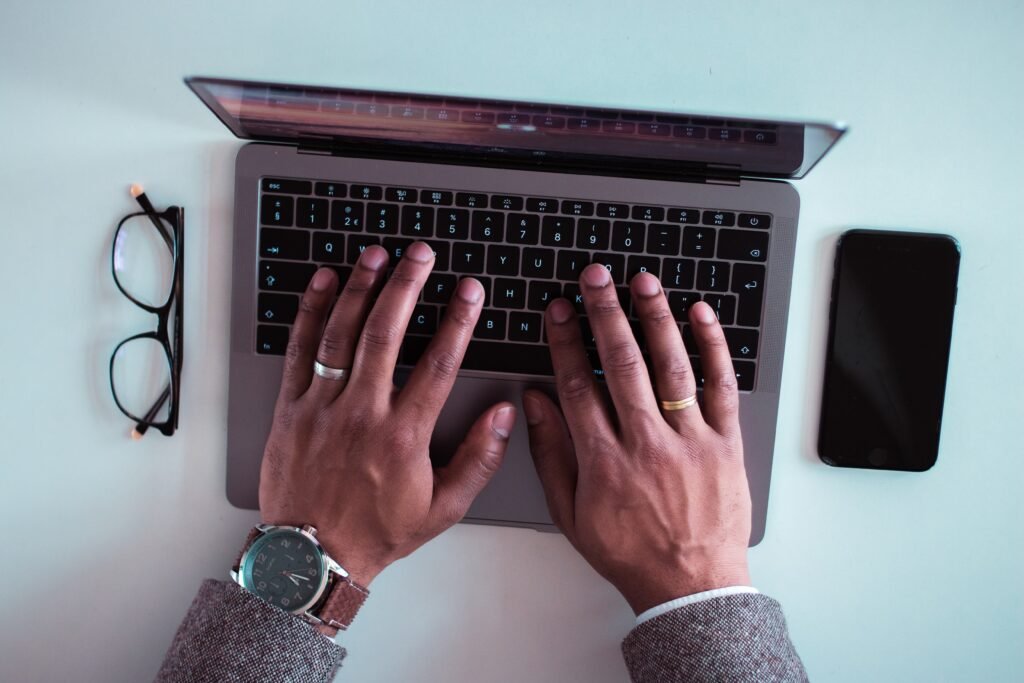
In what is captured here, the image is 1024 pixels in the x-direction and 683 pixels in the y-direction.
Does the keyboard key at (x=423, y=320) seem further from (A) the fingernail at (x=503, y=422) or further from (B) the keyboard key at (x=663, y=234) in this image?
(B) the keyboard key at (x=663, y=234)

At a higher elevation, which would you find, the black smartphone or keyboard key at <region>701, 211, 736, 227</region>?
keyboard key at <region>701, 211, 736, 227</region>

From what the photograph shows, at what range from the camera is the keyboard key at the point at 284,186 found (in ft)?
2.35

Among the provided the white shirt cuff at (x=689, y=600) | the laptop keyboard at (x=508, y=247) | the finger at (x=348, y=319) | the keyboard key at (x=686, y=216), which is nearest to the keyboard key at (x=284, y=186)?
the laptop keyboard at (x=508, y=247)

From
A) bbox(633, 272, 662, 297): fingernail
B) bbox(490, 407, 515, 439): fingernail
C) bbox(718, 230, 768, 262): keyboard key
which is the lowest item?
bbox(490, 407, 515, 439): fingernail

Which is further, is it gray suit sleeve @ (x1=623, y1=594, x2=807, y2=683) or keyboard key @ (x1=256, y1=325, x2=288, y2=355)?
keyboard key @ (x1=256, y1=325, x2=288, y2=355)

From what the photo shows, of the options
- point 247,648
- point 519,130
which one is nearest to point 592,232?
point 519,130

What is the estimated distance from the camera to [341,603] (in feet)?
2.29

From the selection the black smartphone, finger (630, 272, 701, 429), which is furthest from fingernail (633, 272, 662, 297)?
the black smartphone

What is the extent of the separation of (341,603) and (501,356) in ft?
1.05

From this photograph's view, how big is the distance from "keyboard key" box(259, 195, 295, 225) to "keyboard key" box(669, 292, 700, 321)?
1.44ft

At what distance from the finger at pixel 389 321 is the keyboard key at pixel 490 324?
0.25 ft

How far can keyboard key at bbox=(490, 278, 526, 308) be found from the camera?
723 mm

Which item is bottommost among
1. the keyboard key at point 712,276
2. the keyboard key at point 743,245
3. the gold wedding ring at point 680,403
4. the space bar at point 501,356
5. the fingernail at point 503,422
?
the fingernail at point 503,422

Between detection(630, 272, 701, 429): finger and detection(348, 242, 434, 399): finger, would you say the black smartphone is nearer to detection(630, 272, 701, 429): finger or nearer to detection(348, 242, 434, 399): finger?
detection(630, 272, 701, 429): finger
